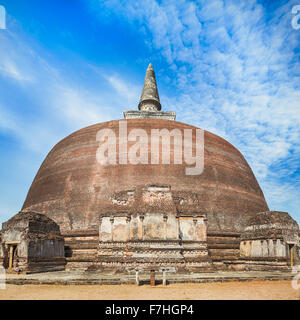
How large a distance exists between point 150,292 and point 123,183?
977cm

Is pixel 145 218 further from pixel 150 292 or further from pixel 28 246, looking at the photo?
pixel 150 292

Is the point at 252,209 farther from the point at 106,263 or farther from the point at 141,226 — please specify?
the point at 106,263

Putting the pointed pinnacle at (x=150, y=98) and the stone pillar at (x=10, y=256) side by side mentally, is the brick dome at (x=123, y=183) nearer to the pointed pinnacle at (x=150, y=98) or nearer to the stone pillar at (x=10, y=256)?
the stone pillar at (x=10, y=256)

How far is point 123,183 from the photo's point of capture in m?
16.2

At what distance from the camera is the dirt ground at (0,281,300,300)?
614 centimetres

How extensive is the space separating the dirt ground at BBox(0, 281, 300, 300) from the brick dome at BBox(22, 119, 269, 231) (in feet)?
21.3

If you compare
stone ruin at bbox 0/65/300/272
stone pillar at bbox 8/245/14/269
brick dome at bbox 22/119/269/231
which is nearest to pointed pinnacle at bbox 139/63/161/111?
brick dome at bbox 22/119/269/231

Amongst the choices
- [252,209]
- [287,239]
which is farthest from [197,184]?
[287,239]

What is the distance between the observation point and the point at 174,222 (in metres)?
11.5

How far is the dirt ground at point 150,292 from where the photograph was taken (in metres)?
→ 6.14

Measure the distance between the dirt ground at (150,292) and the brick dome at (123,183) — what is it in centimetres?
650
